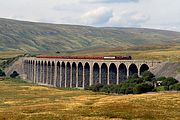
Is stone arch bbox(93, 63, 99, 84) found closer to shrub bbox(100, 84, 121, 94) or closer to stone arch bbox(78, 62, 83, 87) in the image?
stone arch bbox(78, 62, 83, 87)

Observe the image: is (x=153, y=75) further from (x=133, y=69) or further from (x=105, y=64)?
(x=105, y=64)

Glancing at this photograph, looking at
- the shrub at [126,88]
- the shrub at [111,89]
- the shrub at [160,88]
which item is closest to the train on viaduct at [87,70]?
the shrub at [111,89]

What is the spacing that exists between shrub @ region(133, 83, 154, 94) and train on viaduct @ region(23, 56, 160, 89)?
14651 mm

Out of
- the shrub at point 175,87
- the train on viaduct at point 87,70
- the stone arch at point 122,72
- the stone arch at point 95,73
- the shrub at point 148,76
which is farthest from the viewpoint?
the stone arch at point 95,73

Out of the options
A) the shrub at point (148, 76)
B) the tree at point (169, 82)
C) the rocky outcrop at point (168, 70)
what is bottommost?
the tree at point (169, 82)

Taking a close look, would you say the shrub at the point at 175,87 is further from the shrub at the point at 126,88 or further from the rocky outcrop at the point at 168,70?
the rocky outcrop at the point at 168,70

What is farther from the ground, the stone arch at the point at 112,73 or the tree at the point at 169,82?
the stone arch at the point at 112,73

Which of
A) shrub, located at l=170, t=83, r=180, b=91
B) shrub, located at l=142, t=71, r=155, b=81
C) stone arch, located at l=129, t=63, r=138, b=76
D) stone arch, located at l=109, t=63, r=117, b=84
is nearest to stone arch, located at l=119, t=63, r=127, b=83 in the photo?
stone arch, located at l=129, t=63, r=138, b=76

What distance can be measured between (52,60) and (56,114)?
115 m

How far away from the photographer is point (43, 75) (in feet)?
597

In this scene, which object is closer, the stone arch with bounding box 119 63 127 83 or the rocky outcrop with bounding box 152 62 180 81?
the rocky outcrop with bounding box 152 62 180 81

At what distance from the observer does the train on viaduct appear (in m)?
114

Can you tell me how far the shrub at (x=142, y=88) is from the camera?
9369cm

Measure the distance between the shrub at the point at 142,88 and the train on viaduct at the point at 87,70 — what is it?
577 inches
